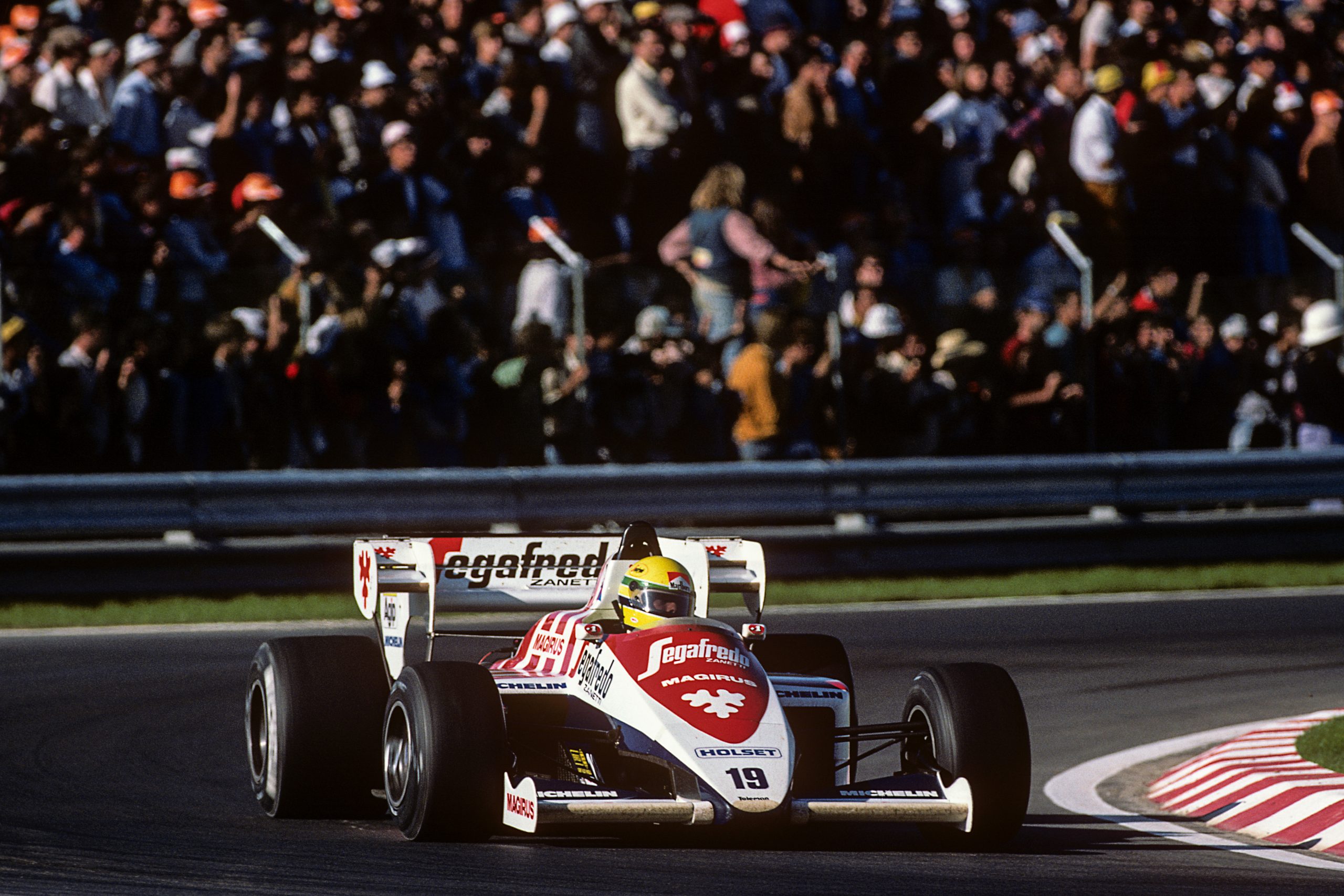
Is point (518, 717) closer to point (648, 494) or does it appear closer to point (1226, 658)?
point (1226, 658)

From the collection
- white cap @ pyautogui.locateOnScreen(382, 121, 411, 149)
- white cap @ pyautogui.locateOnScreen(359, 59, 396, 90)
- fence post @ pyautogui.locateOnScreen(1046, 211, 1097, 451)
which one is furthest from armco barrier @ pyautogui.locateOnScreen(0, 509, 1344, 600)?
white cap @ pyautogui.locateOnScreen(359, 59, 396, 90)

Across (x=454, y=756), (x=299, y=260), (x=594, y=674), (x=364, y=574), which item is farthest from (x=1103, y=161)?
(x=454, y=756)

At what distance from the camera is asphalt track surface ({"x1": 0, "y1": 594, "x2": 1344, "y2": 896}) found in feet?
17.8

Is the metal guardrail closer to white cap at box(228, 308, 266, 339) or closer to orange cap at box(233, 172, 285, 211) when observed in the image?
white cap at box(228, 308, 266, 339)

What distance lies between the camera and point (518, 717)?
6.64 metres

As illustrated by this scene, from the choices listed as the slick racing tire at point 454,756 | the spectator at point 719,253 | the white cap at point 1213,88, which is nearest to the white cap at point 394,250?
the spectator at point 719,253

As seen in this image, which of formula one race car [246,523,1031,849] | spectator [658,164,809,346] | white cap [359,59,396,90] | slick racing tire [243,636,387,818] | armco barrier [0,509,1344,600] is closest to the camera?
formula one race car [246,523,1031,849]

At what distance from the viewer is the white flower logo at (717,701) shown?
5.94 meters

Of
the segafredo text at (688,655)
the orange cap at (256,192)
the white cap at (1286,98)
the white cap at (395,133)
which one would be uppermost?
Result: the white cap at (1286,98)

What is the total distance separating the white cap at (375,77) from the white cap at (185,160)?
132 centimetres

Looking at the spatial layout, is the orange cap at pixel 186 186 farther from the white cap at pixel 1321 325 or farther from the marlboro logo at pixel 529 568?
the white cap at pixel 1321 325

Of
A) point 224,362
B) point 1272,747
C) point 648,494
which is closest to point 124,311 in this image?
point 224,362

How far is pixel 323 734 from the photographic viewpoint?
6680 mm

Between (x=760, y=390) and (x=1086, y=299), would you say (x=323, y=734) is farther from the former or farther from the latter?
(x=1086, y=299)
